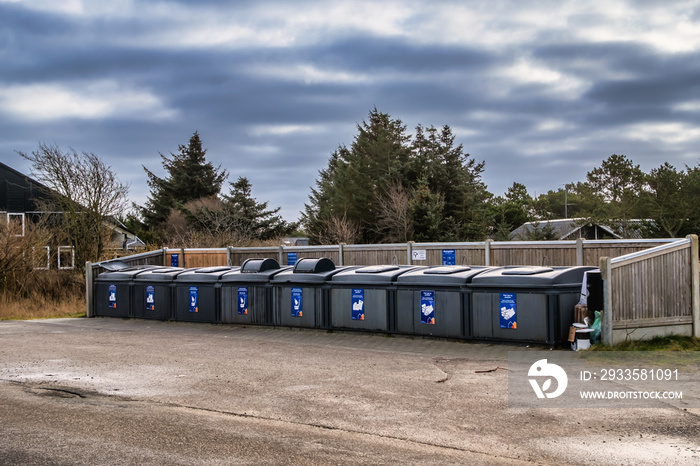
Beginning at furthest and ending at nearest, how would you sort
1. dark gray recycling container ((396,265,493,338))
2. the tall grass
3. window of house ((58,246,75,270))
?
window of house ((58,246,75,270)), the tall grass, dark gray recycling container ((396,265,493,338))

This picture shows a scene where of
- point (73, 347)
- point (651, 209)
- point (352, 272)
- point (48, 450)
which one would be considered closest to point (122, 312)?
point (73, 347)

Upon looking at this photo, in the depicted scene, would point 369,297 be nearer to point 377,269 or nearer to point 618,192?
point 377,269

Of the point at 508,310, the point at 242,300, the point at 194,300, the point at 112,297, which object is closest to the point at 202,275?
the point at 194,300

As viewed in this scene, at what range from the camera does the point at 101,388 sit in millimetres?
8344

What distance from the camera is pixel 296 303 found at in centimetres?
1452

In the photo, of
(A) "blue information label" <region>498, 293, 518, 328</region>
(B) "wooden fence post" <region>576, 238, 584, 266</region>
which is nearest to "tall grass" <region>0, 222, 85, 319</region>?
(A) "blue information label" <region>498, 293, 518, 328</region>

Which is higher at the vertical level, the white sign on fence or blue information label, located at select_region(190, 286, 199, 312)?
the white sign on fence

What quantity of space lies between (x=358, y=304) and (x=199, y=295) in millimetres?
4834

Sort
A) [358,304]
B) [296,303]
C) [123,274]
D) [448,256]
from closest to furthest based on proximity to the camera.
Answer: [358,304] < [296,303] < [448,256] < [123,274]

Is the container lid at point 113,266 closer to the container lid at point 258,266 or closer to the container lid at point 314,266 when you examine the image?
the container lid at point 258,266

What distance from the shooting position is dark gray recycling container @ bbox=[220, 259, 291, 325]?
595 inches

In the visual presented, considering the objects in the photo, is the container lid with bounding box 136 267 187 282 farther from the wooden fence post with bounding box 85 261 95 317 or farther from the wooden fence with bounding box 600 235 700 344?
the wooden fence with bounding box 600 235 700 344

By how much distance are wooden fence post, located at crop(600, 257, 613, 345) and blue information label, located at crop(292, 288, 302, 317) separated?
255 inches

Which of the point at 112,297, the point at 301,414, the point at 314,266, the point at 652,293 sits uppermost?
the point at 314,266
